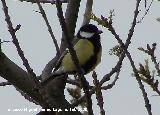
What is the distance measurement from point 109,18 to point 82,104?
729mm

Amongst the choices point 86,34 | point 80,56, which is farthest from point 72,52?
point 86,34

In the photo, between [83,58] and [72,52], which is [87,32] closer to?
[83,58]

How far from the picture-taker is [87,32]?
4.37 m

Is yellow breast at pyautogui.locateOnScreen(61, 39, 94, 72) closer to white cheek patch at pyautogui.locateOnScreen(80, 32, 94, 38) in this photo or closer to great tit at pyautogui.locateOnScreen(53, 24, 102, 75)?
great tit at pyautogui.locateOnScreen(53, 24, 102, 75)

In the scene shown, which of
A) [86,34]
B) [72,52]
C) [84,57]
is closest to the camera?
[72,52]

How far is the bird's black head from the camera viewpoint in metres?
4.28

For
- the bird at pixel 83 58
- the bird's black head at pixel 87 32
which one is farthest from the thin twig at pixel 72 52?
the bird's black head at pixel 87 32

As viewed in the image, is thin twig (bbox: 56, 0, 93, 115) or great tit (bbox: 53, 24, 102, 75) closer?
thin twig (bbox: 56, 0, 93, 115)

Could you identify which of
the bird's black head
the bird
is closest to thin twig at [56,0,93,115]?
the bird

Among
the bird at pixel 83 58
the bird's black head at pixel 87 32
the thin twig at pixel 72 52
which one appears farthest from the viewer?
the bird's black head at pixel 87 32

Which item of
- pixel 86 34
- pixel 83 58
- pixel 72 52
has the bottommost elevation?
pixel 72 52

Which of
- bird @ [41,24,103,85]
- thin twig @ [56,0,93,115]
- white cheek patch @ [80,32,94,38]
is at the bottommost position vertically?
thin twig @ [56,0,93,115]

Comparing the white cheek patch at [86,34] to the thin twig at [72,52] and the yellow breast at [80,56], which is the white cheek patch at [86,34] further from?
the thin twig at [72,52]

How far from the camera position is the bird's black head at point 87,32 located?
428 cm
